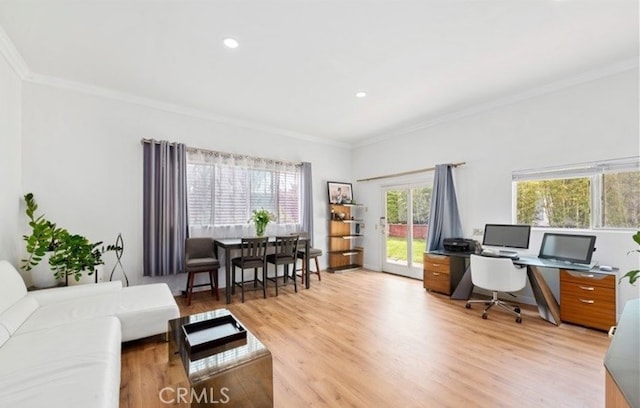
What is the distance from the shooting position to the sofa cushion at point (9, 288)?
6.38 ft

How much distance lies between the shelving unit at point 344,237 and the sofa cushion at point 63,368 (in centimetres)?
418

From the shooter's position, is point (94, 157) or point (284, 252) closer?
point (94, 157)

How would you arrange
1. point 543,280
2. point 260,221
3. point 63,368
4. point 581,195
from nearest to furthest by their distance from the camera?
point 63,368, point 543,280, point 581,195, point 260,221

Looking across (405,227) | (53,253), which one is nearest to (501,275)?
(405,227)

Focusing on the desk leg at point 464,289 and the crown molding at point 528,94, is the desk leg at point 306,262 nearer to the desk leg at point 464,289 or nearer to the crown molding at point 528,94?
→ the desk leg at point 464,289

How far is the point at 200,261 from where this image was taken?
3.65 meters

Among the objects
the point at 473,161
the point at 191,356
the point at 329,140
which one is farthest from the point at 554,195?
the point at 191,356

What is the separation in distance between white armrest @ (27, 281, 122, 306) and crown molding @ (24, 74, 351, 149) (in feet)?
7.92

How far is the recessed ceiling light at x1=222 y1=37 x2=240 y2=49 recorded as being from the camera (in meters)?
2.43

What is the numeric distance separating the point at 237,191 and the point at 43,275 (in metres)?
2.46

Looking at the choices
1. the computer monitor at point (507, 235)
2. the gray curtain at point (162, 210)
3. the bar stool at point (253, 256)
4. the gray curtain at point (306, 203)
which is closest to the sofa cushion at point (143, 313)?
the gray curtain at point (162, 210)

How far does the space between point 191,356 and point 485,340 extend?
2558 mm

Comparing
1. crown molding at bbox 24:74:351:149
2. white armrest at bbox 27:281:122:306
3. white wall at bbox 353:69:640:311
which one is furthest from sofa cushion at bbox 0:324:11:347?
white wall at bbox 353:69:640:311

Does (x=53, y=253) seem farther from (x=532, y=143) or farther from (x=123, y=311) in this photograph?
(x=532, y=143)
